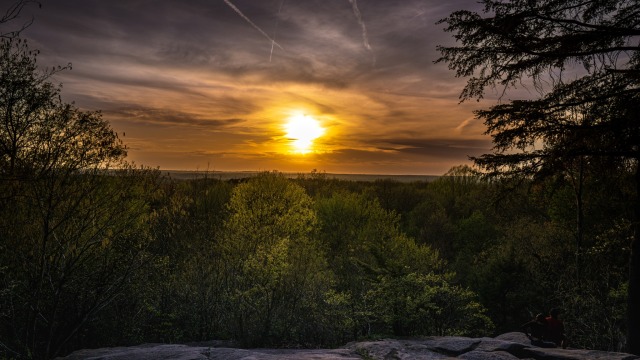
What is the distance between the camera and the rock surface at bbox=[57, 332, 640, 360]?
10188mm

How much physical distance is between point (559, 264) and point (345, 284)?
17.8 m

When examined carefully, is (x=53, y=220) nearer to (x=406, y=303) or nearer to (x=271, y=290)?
(x=271, y=290)

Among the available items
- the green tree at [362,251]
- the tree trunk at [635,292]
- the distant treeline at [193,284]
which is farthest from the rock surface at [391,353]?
the tree trunk at [635,292]

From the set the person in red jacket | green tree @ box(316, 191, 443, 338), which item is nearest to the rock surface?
the person in red jacket

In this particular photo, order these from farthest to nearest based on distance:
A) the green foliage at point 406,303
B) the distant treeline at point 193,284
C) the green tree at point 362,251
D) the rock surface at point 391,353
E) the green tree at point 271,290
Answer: the green tree at point 362,251
the green tree at point 271,290
the green foliage at point 406,303
the distant treeline at point 193,284
the rock surface at point 391,353

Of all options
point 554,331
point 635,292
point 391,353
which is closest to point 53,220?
point 391,353

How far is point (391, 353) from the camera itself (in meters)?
10.9

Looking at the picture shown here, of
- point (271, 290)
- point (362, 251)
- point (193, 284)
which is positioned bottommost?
point (193, 284)

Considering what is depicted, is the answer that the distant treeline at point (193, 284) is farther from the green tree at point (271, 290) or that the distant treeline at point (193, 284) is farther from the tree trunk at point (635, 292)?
the tree trunk at point (635, 292)

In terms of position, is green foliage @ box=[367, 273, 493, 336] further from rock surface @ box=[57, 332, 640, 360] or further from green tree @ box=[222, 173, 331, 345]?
rock surface @ box=[57, 332, 640, 360]

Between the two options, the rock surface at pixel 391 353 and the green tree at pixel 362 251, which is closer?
the rock surface at pixel 391 353

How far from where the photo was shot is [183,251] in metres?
23.4

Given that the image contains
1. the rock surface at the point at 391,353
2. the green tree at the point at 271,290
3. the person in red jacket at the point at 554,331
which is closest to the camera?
the rock surface at the point at 391,353

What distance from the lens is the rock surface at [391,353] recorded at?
1019 centimetres
